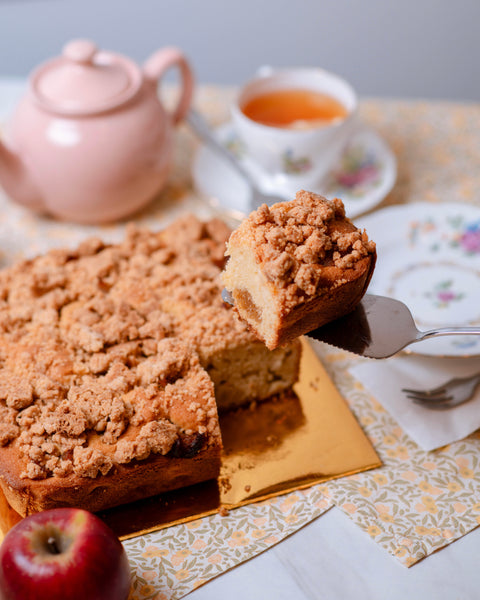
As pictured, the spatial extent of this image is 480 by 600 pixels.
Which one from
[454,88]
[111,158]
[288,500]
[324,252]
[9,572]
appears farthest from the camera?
[454,88]

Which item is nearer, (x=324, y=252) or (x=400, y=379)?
(x=324, y=252)

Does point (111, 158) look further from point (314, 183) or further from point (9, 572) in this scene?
point (9, 572)

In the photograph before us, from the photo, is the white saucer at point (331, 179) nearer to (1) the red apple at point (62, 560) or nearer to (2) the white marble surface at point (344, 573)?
(2) the white marble surface at point (344, 573)

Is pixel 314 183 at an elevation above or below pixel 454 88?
above

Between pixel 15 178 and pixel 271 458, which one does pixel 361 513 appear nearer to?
pixel 271 458

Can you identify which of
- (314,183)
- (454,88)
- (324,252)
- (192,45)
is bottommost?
(454,88)

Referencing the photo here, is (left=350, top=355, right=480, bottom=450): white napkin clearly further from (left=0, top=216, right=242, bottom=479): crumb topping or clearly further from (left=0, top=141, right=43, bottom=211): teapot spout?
(left=0, top=141, right=43, bottom=211): teapot spout

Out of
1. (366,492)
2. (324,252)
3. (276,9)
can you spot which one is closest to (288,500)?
(366,492)
